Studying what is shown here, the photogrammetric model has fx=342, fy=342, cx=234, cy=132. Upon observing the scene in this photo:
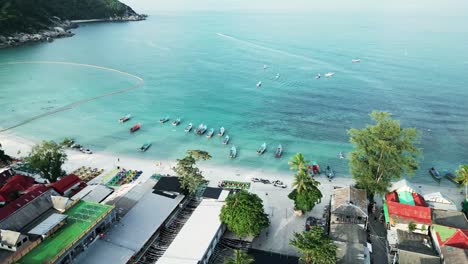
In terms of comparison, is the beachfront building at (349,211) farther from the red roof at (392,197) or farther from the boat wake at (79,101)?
the boat wake at (79,101)

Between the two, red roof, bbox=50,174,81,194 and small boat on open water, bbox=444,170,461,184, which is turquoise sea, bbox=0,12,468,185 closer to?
small boat on open water, bbox=444,170,461,184

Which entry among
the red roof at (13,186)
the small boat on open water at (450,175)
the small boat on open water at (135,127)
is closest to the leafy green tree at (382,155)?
the small boat on open water at (450,175)

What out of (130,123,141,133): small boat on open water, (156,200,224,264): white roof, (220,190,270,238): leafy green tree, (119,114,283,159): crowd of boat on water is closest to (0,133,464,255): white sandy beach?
(220,190,270,238): leafy green tree

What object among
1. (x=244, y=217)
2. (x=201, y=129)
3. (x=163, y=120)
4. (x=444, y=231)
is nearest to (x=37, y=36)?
(x=163, y=120)

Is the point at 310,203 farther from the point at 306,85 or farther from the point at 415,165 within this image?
the point at 306,85

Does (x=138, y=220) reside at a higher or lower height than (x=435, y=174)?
higher

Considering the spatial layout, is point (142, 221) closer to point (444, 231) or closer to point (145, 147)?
point (145, 147)
